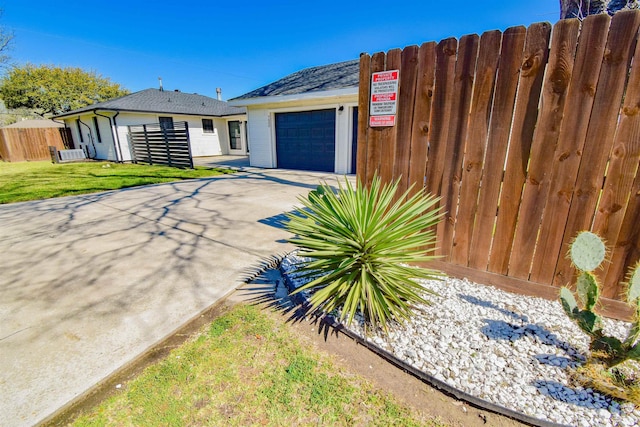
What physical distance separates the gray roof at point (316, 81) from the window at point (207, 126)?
6.96 metres

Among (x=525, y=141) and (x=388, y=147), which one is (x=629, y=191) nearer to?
(x=525, y=141)

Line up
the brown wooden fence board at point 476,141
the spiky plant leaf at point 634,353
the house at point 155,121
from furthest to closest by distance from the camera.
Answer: the house at point 155,121
the brown wooden fence board at point 476,141
the spiky plant leaf at point 634,353

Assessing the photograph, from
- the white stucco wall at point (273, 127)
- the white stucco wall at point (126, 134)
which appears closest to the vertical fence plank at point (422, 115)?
the white stucco wall at point (273, 127)

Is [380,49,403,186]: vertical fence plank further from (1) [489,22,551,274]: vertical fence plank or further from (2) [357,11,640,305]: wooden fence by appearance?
(1) [489,22,551,274]: vertical fence plank

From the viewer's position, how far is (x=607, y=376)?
1.67m

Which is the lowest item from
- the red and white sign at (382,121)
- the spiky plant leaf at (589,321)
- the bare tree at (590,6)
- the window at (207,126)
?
the spiky plant leaf at (589,321)

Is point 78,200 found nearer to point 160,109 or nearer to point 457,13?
point 160,109

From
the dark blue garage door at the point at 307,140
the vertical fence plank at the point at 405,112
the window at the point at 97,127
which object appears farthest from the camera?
the window at the point at 97,127

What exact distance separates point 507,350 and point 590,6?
5.30m

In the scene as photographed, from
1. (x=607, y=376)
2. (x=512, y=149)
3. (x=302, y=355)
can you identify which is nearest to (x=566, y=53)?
(x=512, y=149)

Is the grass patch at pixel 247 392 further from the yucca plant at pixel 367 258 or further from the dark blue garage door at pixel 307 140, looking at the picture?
the dark blue garage door at pixel 307 140

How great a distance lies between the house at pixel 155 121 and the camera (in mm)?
14602

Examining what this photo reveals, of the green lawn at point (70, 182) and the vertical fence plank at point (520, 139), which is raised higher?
the vertical fence plank at point (520, 139)

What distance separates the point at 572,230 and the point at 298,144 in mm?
10029
